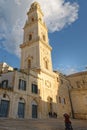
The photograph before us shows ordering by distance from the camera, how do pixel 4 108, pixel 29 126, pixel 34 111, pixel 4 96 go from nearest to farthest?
pixel 29 126
pixel 4 108
pixel 4 96
pixel 34 111

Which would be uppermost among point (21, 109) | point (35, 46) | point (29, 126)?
point (35, 46)

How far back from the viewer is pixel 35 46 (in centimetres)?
3731

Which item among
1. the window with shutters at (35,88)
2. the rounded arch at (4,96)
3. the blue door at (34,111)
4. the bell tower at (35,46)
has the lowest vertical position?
the blue door at (34,111)

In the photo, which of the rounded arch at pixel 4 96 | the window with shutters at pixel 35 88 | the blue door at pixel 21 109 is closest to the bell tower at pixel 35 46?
the window with shutters at pixel 35 88

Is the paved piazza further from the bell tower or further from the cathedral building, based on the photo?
the bell tower

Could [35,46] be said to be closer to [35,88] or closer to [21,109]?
[35,88]

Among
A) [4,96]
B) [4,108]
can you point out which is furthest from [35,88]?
[4,108]

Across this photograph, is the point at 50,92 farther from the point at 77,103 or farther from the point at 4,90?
the point at 4,90

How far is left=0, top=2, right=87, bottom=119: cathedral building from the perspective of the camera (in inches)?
995

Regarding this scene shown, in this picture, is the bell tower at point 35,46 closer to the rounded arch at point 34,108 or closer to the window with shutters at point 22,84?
the window with shutters at point 22,84

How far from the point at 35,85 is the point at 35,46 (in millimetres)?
11173

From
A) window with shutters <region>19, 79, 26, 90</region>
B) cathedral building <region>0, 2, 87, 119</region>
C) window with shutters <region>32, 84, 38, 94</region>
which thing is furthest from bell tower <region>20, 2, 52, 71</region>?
window with shutters <region>19, 79, 26, 90</region>

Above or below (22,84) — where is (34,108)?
below

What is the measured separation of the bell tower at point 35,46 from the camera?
35688 mm
